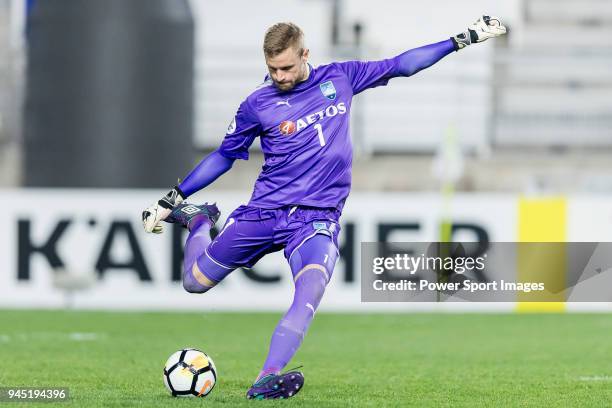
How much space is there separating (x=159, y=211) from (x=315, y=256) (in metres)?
1.15

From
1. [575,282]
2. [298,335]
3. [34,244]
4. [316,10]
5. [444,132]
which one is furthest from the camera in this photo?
[316,10]

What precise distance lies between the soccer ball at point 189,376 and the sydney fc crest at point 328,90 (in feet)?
5.47

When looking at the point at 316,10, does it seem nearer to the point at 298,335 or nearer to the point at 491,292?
the point at 491,292

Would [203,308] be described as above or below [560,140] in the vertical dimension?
below

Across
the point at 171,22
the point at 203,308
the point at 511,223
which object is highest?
the point at 171,22

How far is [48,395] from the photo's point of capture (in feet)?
24.1

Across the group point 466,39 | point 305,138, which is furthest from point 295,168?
point 466,39

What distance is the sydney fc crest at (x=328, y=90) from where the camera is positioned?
7.46m

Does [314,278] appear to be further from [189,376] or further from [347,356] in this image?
[347,356]

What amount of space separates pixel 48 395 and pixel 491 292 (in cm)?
1032

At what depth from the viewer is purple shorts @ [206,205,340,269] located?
7.36 m

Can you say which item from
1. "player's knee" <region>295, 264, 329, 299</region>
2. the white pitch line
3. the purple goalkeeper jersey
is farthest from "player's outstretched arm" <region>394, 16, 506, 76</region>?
the white pitch line

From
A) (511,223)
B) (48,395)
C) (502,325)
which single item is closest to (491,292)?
(511,223)

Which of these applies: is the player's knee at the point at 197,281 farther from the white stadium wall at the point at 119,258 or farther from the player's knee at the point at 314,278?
the white stadium wall at the point at 119,258
